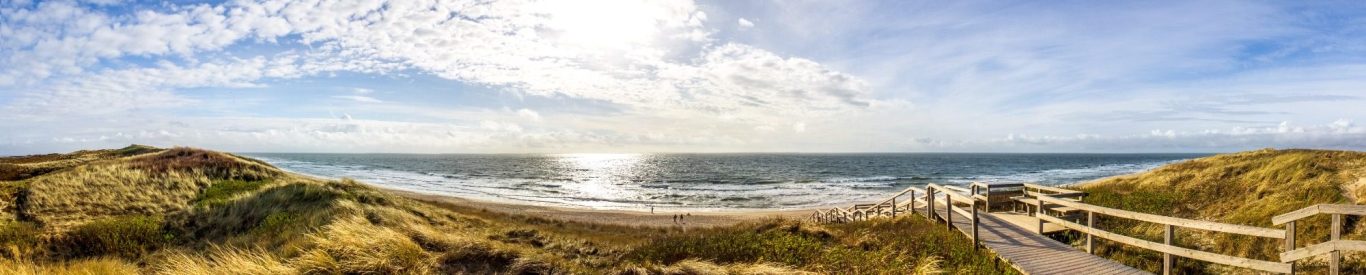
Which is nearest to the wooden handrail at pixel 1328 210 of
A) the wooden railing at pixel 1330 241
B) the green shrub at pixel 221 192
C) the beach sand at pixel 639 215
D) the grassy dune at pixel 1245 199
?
the wooden railing at pixel 1330 241

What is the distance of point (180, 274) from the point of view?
6.96 metres

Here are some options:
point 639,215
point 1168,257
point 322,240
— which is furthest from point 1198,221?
point 639,215

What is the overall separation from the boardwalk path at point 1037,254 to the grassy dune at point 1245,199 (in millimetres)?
713

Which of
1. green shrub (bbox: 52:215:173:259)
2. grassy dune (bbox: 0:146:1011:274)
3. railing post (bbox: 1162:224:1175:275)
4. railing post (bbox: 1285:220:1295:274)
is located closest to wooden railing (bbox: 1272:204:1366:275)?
railing post (bbox: 1285:220:1295:274)

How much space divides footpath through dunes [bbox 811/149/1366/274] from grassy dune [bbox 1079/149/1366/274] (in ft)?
0.08

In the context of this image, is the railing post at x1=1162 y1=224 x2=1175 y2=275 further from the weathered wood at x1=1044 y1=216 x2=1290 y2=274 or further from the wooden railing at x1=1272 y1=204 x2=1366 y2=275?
the wooden railing at x1=1272 y1=204 x2=1366 y2=275

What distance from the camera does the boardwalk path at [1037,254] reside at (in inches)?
332

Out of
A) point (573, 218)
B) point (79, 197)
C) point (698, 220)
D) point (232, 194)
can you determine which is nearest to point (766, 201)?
point (698, 220)

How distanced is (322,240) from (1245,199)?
2097 centimetres

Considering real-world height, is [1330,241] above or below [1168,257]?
above

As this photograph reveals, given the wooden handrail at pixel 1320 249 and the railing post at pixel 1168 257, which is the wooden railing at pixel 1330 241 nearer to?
the wooden handrail at pixel 1320 249

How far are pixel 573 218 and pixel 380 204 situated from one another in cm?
1573

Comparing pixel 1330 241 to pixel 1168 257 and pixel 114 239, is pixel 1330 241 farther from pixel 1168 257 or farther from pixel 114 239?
pixel 114 239

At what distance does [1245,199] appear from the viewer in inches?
566
